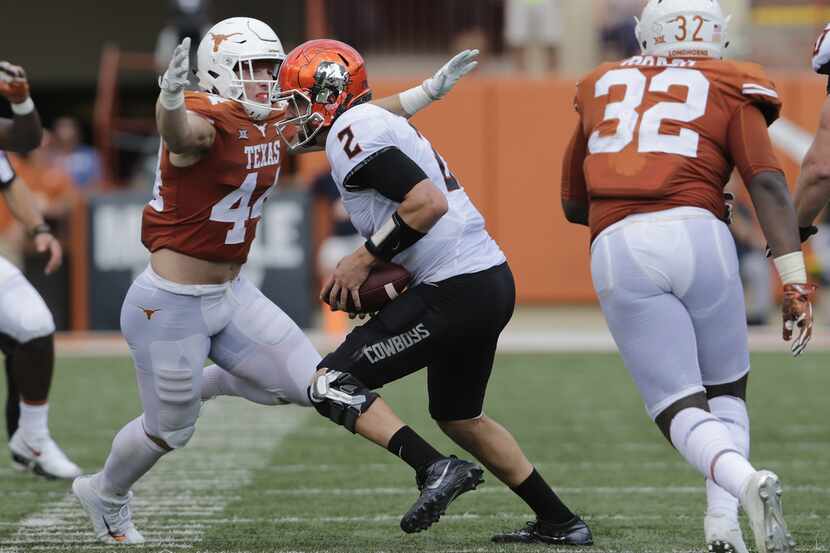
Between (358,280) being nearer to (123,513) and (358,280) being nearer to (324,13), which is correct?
(123,513)

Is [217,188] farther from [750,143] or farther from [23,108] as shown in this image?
[750,143]

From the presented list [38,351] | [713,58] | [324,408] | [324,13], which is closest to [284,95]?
[324,408]

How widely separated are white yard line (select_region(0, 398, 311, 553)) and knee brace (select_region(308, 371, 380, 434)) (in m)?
0.72

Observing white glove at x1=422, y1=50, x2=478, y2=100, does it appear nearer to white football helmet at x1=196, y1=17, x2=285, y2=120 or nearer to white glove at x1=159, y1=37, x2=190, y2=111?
white football helmet at x1=196, y1=17, x2=285, y2=120

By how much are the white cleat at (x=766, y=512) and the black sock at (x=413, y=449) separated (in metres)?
0.87

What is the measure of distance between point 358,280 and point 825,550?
1565 mm

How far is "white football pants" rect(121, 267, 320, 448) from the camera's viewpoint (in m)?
4.34

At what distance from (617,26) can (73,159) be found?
206 inches

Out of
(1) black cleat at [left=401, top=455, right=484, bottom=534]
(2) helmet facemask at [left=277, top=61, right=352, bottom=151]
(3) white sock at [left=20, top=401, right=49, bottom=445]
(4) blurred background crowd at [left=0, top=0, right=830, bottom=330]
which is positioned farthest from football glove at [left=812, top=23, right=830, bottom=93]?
(4) blurred background crowd at [left=0, top=0, right=830, bottom=330]

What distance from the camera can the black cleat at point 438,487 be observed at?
3.79 metres

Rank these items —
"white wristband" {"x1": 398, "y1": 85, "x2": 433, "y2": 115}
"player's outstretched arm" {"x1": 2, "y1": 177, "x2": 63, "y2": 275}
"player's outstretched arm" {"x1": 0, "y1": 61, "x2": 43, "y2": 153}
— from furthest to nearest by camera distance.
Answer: "player's outstretched arm" {"x1": 2, "y1": 177, "x2": 63, "y2": 275}, "player's outstretched arm" {"x1": 0, "y1": 61, "x2": 43, "y2": 153}, "white wristband" {"x1": 398, "y1": 85, "x2": 433, "y2": 115}

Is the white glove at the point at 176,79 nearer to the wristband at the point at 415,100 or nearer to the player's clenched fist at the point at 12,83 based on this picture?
the wristband at the point at 415,100

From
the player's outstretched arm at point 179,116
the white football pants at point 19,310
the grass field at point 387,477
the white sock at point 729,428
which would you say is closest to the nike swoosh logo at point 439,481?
the grass field at point 387,477

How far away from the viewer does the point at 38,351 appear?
5.79 m
